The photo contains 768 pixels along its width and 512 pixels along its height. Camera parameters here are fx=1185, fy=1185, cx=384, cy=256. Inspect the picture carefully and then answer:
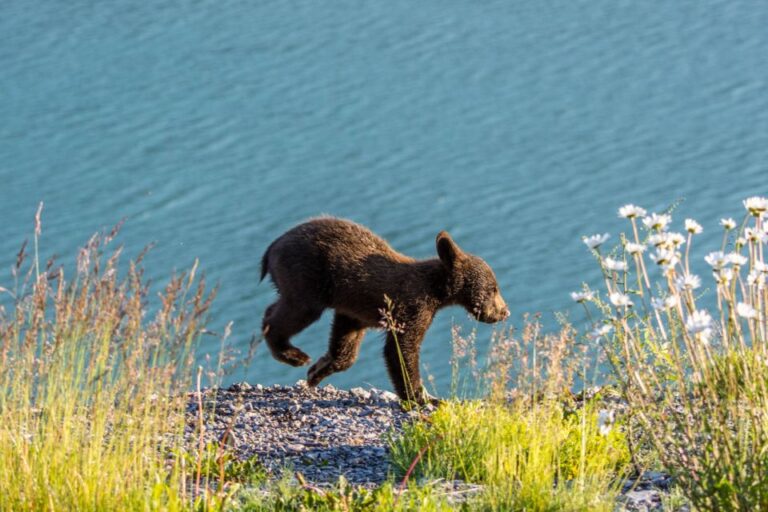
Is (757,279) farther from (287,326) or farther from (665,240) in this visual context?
(287,326)

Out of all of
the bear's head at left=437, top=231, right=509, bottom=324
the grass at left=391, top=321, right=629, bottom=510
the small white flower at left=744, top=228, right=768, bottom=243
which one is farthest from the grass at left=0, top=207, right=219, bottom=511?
the bear's head at left=437, top=231, right=509, bottom=324

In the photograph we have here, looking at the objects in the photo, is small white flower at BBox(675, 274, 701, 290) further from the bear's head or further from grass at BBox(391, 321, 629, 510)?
the bear's head

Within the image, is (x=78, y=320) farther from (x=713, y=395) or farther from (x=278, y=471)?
(x=713, y=395)

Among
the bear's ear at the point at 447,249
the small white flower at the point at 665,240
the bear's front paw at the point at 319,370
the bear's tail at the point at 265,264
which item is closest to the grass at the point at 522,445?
the small white flower at the point at 665,240

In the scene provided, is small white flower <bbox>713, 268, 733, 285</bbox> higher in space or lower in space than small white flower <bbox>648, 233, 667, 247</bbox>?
lower

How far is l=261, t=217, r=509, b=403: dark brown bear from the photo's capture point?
Result: 785 cm

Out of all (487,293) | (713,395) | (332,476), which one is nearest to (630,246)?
(713,395)

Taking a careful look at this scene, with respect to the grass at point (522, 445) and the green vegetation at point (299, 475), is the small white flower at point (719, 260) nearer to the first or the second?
the green vegetation at point (299, 475)

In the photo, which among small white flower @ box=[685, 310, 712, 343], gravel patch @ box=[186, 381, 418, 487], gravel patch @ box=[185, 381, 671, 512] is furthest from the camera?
gravel patch @ box=[186, 381, 418, 487]

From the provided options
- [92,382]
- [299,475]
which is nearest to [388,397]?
[299,475]

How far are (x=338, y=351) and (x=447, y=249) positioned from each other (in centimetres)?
112

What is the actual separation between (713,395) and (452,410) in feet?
5.91

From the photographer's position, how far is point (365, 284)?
788cm

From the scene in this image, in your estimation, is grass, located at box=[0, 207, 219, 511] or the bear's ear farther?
the bear's ear
